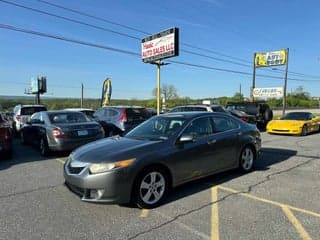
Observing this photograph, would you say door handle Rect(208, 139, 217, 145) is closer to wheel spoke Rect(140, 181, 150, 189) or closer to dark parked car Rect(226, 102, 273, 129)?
wheel spoke Rect(140, 181, 150, 189)

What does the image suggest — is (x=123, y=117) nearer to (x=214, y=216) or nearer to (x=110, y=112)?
(x=110, y=112)

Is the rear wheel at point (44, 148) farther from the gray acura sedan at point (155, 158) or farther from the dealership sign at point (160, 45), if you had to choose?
the dealership sign at point (160, 45)

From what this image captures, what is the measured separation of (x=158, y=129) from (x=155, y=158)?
3.87 ft

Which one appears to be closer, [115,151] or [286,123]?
[115,151]

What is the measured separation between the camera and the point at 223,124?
22.5 ft

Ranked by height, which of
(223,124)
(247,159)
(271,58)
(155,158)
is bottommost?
(247,159)

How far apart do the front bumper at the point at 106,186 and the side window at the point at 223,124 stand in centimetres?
258

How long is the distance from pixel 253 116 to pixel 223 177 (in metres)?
12.7

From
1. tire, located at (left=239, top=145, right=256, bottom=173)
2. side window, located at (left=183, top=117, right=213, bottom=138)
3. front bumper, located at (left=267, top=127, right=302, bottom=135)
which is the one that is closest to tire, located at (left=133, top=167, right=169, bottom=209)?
side window, located at (left=183, top=117, right=213, bottom=138)

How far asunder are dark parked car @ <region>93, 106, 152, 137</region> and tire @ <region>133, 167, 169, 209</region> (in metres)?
7.75

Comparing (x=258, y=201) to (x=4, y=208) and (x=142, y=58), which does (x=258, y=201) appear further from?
(x=142, y=58)

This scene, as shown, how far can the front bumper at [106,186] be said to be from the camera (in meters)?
4.58

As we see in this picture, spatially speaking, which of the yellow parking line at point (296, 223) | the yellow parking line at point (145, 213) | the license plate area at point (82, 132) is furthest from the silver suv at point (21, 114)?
the yellow parking line at point (296, 223)

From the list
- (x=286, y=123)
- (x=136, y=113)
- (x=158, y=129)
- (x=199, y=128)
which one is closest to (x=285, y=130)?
(x=286, y=123)
